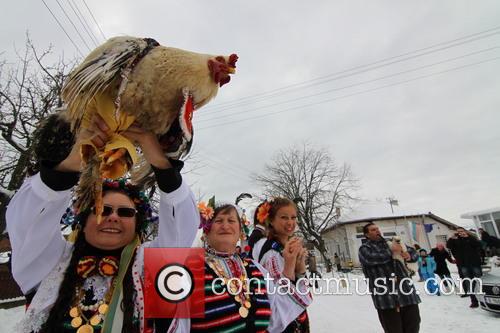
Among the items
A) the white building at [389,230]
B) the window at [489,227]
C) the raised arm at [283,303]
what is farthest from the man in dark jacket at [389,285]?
the white building at [389,230]

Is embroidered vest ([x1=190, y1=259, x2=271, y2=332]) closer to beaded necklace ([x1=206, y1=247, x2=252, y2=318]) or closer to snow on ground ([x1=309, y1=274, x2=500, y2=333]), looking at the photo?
beaded necklace ([x1=206, y1=247, x2=252, y2=318])

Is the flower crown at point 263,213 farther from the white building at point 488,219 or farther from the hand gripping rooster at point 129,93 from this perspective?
the white building at point 488,219

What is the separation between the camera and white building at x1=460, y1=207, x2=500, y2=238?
15.4 metres

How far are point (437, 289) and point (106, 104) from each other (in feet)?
36.7

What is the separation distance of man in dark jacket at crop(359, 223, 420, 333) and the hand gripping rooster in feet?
12.8

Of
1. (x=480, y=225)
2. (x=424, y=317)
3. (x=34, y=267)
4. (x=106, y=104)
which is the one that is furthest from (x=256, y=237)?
(x=480, y=225)

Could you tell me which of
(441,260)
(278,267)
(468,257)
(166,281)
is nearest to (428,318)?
(468,257)

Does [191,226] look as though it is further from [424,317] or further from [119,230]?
[424,317]

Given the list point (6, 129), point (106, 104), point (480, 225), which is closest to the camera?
point (106, 104)

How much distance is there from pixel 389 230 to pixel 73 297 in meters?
32.4

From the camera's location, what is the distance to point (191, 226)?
144 cm

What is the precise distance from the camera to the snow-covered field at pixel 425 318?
5743 millimetres

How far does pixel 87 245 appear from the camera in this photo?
147 cm

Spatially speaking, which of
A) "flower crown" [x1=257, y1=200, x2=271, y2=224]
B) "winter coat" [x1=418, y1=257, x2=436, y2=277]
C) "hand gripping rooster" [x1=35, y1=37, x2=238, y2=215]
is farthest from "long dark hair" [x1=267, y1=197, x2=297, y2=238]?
"winter coat" [x1=418, y1=257, x2=436, y2=277]
